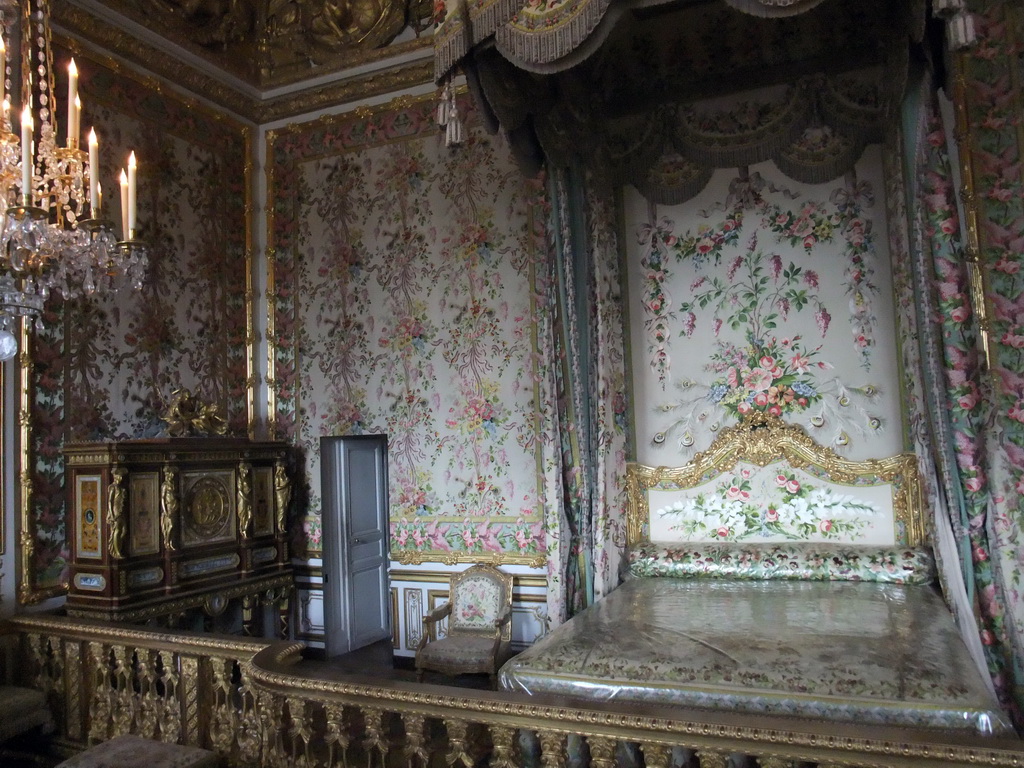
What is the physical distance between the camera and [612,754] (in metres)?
2.12

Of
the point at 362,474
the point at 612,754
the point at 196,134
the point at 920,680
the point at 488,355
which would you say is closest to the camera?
the point at 612,754

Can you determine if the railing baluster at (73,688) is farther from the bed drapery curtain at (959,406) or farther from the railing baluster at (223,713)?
the bed drapery curtain at (959,406)

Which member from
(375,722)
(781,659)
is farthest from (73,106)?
(781,659)

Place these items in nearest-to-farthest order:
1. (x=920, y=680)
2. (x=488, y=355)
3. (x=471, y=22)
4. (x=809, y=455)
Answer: (x=920, y=680) → (x=471, y=22) → (x=809, y=455) → (x=488, y=355)

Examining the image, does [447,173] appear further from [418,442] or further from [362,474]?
[362,474]

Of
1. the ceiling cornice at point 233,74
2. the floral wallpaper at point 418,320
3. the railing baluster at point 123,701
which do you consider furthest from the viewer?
the floral wallpaper at point 418,320

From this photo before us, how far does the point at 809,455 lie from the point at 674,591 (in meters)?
1.11

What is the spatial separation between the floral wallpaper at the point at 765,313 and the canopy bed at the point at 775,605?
19cm

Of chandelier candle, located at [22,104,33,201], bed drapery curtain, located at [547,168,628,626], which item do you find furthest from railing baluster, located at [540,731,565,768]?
chandelier candle, located at [22,104,33,201]

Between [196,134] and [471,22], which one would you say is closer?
[471,22]

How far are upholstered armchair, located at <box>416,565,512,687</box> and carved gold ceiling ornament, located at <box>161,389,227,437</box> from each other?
1.79 metres

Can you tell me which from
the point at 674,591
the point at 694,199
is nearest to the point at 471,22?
the point at 694,199

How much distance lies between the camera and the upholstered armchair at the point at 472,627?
4379 millimetres

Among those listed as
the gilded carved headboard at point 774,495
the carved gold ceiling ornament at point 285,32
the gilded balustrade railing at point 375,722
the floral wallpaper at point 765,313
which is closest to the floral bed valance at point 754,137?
the floral wallpaper at point 765,313
